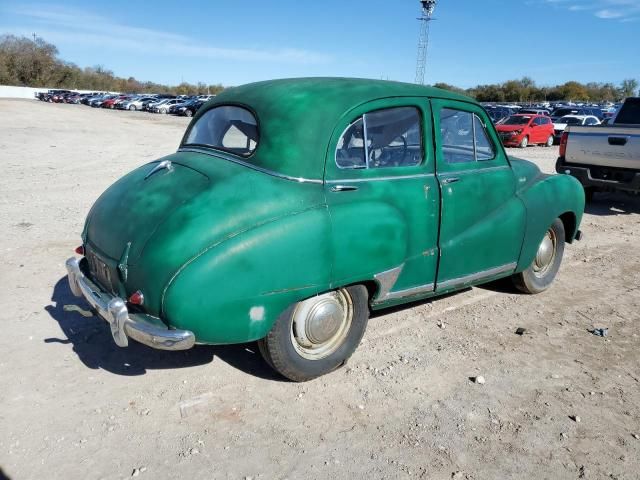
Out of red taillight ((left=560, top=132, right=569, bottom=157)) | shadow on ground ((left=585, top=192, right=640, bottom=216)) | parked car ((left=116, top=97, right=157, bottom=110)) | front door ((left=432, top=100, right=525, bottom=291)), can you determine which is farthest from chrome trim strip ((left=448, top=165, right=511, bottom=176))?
parked car ((left=116, top=97, right=157, bottom=110))

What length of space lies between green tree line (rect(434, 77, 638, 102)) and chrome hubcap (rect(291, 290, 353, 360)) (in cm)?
8071

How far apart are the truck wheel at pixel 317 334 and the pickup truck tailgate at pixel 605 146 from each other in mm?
6200

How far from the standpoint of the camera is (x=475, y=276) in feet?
13.1

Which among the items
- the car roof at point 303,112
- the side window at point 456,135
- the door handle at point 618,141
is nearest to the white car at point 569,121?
the door handle at point 618,141

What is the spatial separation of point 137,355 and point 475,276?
261cm

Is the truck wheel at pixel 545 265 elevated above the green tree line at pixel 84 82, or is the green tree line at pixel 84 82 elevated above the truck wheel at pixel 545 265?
the green tree line at pixel 84 82

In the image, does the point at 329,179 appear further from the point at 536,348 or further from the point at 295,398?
the point at 536,348

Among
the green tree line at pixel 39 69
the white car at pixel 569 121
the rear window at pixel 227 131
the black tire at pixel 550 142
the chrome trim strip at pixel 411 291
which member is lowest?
the chrome trim strip at pixel 411 291

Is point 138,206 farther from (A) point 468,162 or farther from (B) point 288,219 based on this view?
(A) point 468,162

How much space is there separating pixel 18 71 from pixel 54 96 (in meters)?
28.4

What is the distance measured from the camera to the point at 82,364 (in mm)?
3453

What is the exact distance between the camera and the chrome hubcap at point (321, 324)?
313 centimetres

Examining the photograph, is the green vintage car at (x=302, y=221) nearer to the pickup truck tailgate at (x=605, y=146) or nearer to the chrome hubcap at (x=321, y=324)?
the chrome hubcap at (x=321, y=324)

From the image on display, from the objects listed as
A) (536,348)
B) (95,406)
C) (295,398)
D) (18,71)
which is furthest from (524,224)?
(18,71)
